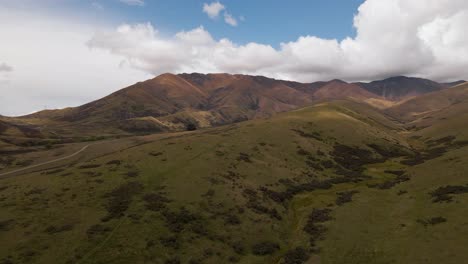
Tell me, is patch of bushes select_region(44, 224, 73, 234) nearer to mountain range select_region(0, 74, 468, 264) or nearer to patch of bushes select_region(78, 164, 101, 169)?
mountain range select_region(0, 74, 468, 264)

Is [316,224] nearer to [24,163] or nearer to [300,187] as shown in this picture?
[300,187]

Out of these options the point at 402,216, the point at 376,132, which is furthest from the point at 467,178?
the point at 376,132

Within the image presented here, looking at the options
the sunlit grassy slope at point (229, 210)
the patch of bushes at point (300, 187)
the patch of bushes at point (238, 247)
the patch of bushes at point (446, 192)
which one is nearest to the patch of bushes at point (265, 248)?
the sunlit grassy slope at point (229, 210)

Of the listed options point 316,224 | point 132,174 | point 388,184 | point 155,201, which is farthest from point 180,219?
point 388,184

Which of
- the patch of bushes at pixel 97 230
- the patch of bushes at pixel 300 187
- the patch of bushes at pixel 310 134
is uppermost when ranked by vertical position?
the patch of bushes at pixel 310 134

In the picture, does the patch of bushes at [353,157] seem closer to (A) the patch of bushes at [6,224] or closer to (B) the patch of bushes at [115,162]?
(B) the patch of bushes at [115,162]

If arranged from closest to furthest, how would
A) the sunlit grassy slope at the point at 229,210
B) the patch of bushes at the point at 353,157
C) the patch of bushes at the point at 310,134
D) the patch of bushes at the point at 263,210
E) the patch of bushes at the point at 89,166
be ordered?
→ 1. the sunlit grassy slope at the point at 229,210
2. the patch of bushes at the point at 263,210
3. the patch of bushes at the point at 89,166
4. the patch of bushes at the point at 353,157
5. the patch of bushes at the point at 310,134
